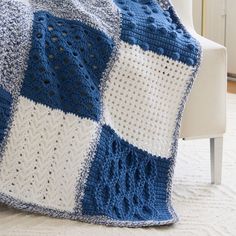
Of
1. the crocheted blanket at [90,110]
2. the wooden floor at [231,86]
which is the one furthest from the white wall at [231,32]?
the crocheted blanket at [90,110]

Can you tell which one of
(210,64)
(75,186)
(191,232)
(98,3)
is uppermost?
(98,3)

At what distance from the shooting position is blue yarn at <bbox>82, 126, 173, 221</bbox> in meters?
1.32

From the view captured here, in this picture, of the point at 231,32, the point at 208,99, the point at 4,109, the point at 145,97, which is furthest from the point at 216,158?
the point at 231,32

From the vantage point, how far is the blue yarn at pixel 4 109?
1.31 m

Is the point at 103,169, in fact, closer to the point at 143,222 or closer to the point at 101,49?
the point at 143,222

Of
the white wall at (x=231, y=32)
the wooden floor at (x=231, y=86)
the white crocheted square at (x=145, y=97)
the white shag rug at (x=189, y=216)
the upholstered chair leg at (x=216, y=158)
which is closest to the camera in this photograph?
the white shag rug at (x=189, y=216)

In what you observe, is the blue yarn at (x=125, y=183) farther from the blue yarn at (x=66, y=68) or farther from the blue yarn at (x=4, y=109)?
the blue yarn at (x=4, y=109)

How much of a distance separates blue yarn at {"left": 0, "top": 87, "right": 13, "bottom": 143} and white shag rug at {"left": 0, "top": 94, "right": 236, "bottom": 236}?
0.70 feet

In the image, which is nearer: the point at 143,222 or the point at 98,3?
the point at 143,222

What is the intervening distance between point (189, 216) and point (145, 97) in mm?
319

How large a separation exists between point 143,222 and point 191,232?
12 centimetres

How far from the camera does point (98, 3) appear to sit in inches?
58.6

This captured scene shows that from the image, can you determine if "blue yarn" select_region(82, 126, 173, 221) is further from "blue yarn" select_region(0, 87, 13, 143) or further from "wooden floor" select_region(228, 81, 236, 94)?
"wooden floor" select_region(228, 81, 236, 94)

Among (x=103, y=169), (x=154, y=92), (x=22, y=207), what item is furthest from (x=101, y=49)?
(x=22, y=207)
